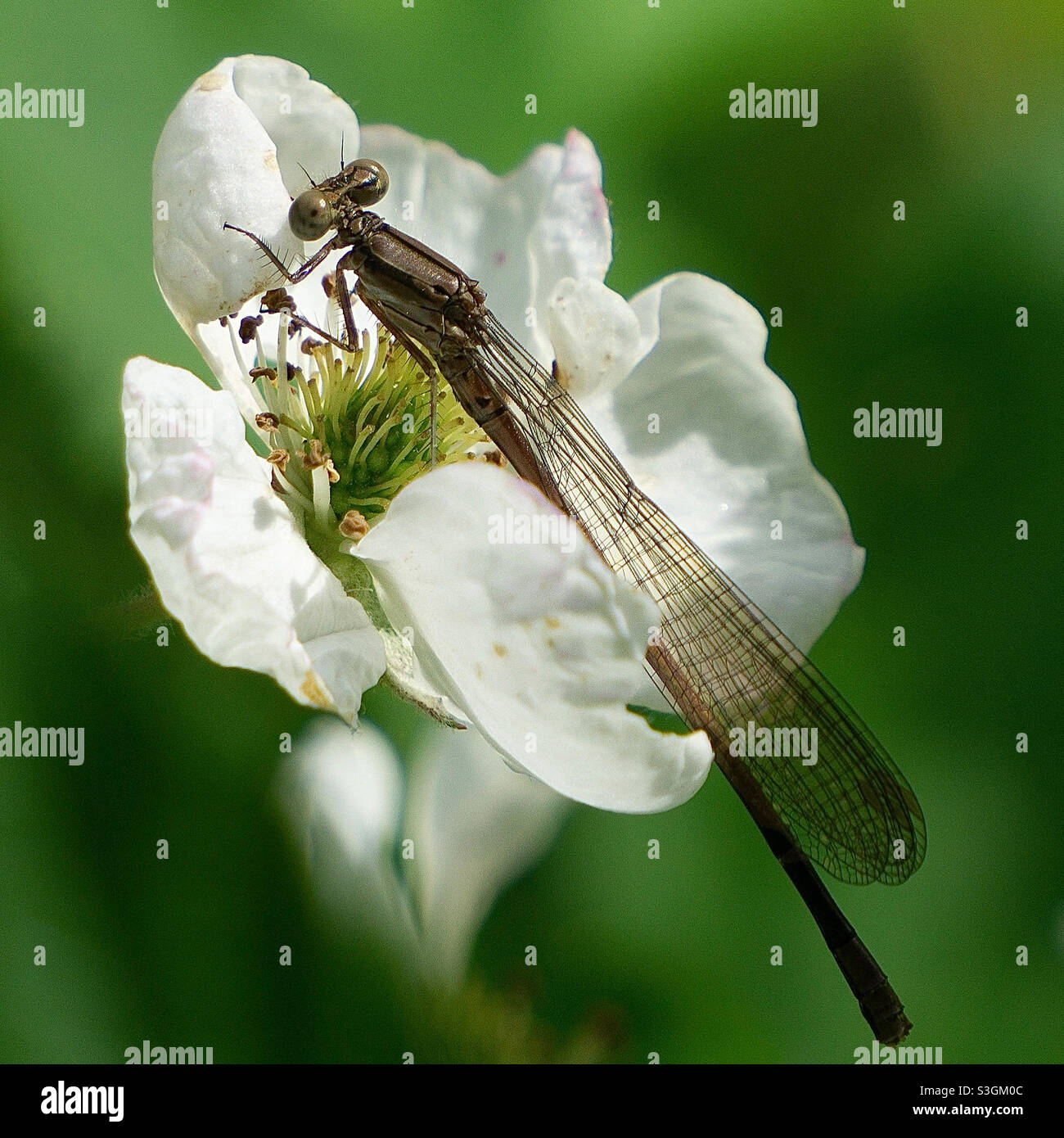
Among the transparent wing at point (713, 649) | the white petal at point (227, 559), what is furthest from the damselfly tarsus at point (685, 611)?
the white petal at point (227, 559)

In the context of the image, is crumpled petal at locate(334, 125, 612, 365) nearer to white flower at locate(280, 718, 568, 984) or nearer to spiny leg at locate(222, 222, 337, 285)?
spiny leg at locate(222, 222, 337, 285)

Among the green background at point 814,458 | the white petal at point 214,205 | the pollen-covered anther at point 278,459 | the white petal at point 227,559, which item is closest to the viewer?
the white petal at point 227,559

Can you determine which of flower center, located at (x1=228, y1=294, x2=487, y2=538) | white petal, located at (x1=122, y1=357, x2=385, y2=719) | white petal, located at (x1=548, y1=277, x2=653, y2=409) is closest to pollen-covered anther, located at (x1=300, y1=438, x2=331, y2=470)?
flower center, located at (x1=228, y1=294, x2=487, y2=538)

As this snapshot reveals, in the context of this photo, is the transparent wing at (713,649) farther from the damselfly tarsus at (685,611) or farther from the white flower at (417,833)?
the white flower at (417,833)

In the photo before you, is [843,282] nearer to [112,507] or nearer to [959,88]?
[959,88]

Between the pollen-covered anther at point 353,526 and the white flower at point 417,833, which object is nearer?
the pollen-covered anther at point 353,526

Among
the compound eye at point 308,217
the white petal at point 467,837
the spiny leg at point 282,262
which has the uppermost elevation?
the compound eye at point 308,217

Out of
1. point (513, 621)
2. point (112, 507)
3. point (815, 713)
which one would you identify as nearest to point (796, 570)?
point (815, 713)
